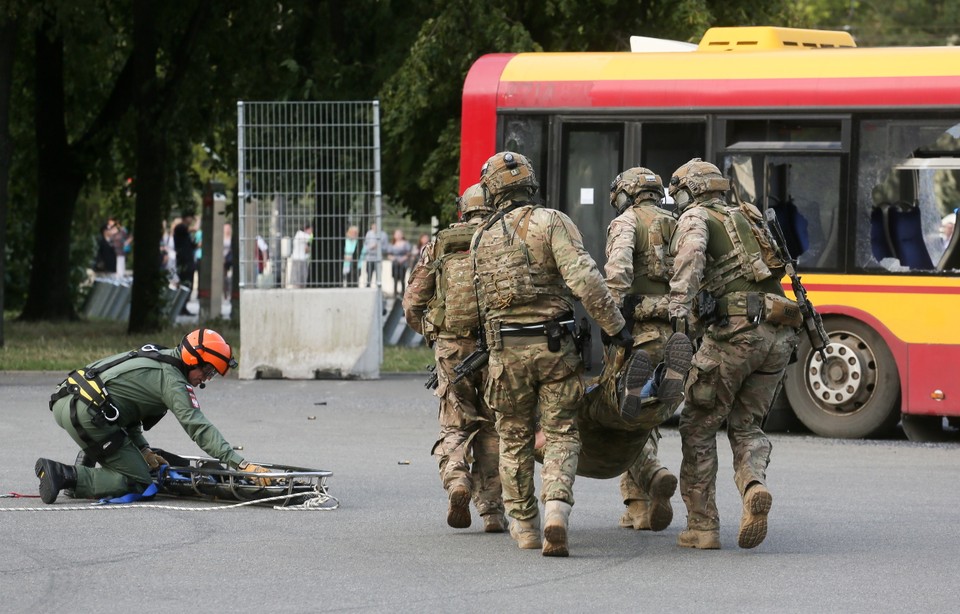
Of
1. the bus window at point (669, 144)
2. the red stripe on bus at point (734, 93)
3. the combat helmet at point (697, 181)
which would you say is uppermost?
the red stripe on bus at point (734, 93)

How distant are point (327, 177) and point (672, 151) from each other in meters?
4.82

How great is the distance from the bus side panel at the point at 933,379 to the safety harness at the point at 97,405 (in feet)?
19.9

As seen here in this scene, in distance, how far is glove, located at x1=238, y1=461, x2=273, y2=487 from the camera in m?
8.84

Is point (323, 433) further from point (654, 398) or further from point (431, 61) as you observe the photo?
point (431, 61)

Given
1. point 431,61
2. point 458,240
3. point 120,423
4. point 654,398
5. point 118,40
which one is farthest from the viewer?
point 118,40

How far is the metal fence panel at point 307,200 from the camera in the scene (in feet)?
55.9

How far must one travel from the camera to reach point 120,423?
906 centimetres

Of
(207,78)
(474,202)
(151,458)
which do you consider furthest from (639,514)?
(207,78)

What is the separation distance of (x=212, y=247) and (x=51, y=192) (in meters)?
2.49

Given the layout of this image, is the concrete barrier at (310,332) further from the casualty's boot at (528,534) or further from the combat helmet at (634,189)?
the casualty's boot at (528,534)

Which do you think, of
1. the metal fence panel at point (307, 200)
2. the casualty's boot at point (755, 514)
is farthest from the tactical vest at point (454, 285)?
the metal fence panel at point (307, 200)

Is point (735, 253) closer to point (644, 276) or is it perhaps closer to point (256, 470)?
point (644, 276)

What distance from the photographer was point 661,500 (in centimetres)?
827

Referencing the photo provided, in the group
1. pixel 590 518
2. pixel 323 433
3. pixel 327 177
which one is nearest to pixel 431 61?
pixel 327 177
